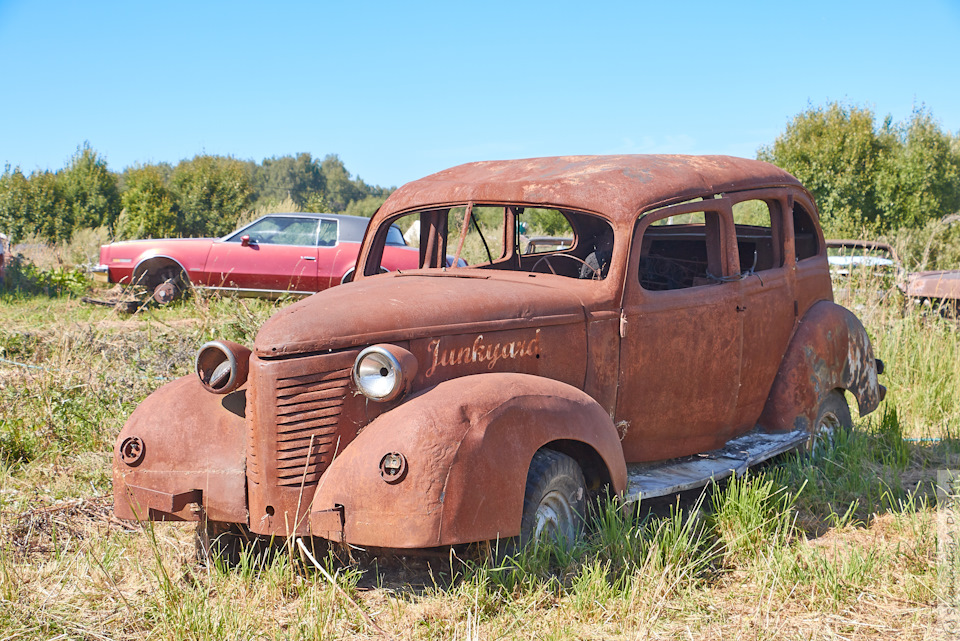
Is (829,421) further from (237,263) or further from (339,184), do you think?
(339,184)

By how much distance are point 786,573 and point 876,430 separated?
277 cm

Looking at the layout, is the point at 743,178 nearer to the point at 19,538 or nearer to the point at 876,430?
the point at 876,430

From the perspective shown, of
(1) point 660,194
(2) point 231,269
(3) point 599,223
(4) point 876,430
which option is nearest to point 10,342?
(2) point 231,269

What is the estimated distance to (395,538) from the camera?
107 inches

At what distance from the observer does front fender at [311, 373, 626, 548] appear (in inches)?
107

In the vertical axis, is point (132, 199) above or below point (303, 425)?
above

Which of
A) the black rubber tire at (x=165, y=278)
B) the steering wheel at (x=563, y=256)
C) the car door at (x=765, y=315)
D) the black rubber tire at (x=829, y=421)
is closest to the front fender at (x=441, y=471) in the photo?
the steering wheel at (x=563, y=256)

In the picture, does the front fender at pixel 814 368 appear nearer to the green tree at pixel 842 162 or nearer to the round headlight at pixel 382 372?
the round headlight at pixel 382 372

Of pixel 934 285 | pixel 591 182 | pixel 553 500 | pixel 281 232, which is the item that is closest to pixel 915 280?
pixel 934 285

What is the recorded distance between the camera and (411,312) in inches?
126

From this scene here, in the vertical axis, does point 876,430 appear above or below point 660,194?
below

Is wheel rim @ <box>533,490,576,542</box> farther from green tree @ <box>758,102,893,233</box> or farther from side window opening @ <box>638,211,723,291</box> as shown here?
green tree @ <box>758,102,893,233</box>

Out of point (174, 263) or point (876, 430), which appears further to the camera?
point (174, 263)

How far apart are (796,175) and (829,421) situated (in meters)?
20.3
